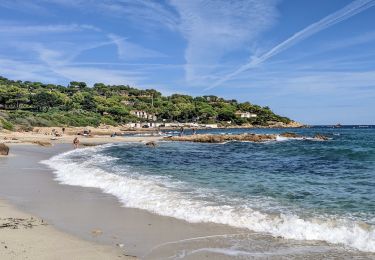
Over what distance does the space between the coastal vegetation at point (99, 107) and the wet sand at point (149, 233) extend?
5292cm

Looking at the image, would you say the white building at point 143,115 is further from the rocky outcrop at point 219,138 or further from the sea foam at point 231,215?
the sea foam at point 231,215

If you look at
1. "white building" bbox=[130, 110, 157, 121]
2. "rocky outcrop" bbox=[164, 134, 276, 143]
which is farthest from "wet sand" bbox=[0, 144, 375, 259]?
"white building" bbox=[130, 110, 157, 121]

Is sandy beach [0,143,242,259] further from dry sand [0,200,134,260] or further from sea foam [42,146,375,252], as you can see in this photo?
sea foam [42,146,375,252]

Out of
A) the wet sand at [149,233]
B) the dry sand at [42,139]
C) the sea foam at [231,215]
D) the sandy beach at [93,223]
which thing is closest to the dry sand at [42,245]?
the sandy beach at [93,223]

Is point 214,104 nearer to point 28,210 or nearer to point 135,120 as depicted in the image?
point 135,120

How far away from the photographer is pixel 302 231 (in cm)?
851

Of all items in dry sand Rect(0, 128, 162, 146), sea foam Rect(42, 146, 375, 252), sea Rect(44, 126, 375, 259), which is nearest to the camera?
sea Rect(44, 126, 375, 259)

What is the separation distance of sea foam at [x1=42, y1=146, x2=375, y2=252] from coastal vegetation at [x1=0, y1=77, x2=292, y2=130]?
51786 millimetres

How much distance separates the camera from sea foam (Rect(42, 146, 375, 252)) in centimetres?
827

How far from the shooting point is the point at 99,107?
382ft

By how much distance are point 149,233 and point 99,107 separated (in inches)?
4366

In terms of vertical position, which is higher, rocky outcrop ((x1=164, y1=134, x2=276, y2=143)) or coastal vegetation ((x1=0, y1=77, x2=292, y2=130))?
coastal vegetation ((x1=0, y1=77, x2=292, y2=130))

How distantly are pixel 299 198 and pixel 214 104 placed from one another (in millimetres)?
159858

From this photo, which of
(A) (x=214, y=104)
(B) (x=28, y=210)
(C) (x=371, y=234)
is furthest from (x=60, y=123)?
(A) (x=214, y=104)
